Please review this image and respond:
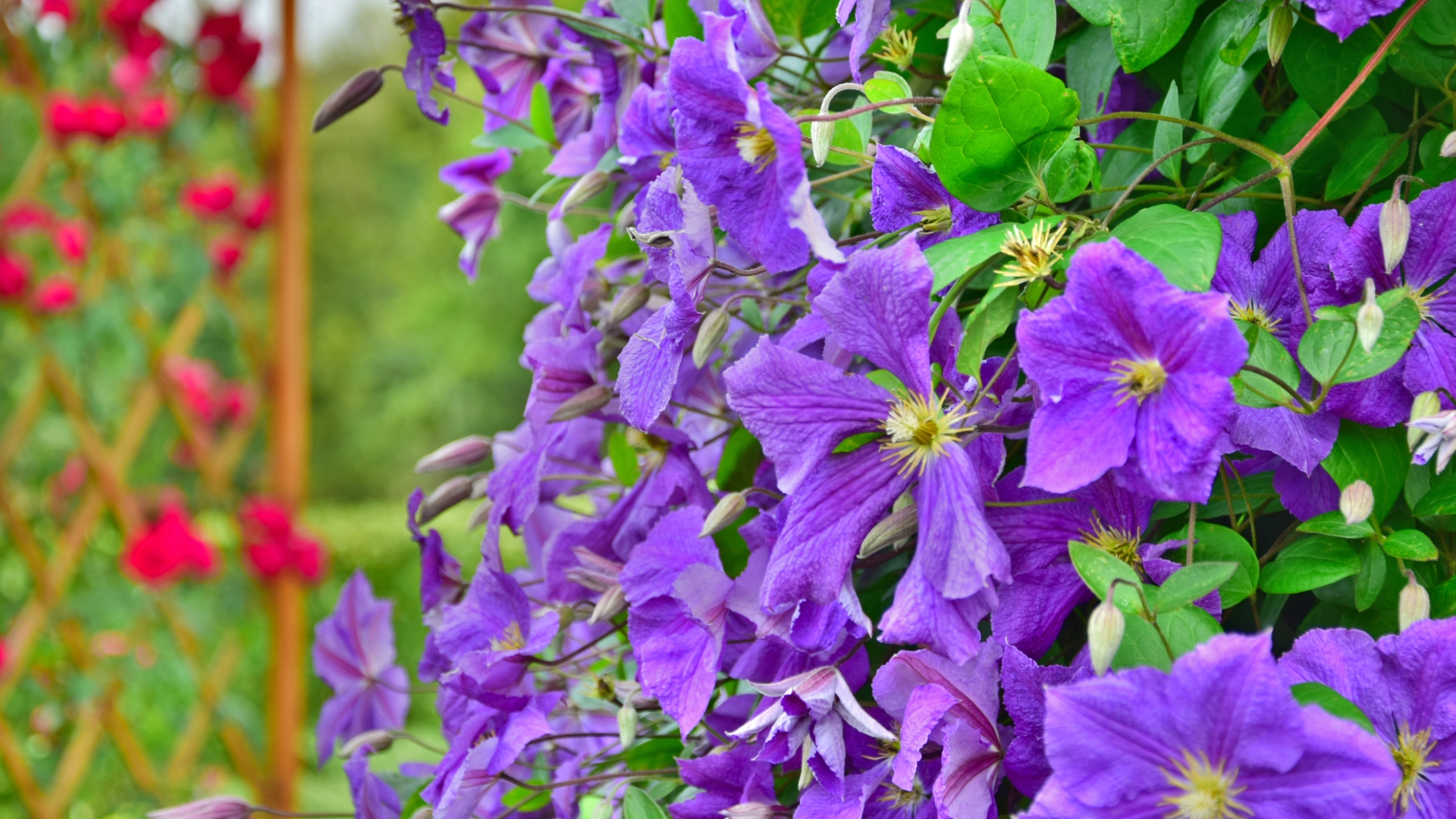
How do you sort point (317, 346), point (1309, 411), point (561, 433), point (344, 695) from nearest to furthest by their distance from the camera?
point (1309, 411) → point (561, 433) → point (344, 695) → point (317, 346)

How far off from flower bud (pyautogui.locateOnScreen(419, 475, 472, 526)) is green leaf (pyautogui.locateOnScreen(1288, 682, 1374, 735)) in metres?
0.40

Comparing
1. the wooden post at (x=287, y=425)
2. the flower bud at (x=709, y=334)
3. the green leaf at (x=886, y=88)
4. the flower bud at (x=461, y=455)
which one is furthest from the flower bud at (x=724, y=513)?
the wooden post at (x=287, y=425)

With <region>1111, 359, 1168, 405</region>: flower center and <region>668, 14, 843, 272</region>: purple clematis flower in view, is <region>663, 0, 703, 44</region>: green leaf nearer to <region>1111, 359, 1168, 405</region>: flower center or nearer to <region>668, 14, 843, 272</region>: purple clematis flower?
<region>668, 14, 843, 272</region>: purple clematis flower

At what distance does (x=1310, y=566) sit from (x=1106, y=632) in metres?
0.10

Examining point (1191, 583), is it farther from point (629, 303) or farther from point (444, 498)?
point (444, 498)

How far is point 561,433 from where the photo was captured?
523mm

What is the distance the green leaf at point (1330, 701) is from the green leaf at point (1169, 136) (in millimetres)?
175

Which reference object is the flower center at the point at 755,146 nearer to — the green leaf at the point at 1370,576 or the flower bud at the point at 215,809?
the green leaf at the point at 1370,576

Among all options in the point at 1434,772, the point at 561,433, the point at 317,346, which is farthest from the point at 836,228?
the point at 317,346

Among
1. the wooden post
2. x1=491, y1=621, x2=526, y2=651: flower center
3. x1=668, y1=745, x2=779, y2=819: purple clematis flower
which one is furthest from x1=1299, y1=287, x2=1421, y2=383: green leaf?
the wooden post

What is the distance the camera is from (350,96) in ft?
2.20

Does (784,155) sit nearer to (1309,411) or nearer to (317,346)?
(1309,411)

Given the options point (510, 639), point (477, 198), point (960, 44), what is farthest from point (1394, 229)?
point (477, 198)

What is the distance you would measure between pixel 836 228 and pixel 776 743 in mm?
252
